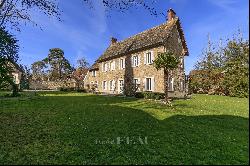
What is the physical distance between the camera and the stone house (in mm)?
32031

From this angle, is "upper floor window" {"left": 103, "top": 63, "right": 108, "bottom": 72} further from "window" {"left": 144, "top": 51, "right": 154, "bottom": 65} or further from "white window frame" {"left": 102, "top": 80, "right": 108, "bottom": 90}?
"window" {"left": 144, "top": 51, "right": 154, "bottom": 65}

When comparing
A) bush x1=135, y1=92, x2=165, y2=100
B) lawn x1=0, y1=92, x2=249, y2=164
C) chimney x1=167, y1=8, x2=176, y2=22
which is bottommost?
lawn x1=0, y1=92, x2=249, y2=164

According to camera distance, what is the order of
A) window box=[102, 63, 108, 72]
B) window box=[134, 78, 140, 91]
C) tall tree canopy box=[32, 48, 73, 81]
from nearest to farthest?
window box=[134, 78, 140, 91] < window box=[102, 63, 108, 72] < tall tree canopy box=[32, 48, 73, 81]

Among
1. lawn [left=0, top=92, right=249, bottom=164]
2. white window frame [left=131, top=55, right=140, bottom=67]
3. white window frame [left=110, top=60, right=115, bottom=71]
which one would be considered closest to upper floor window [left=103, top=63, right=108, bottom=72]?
white window frame [left=110, top=60, right=115, bottom=71]

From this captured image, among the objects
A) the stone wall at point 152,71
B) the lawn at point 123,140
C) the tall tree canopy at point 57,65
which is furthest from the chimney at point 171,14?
the tall tree canopy at point 57,65

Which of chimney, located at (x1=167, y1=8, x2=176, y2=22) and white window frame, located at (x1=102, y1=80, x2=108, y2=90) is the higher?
chimney, located at (x1=167, y1=8, x2=176, y2=22)

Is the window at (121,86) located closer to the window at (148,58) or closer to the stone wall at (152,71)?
the stone wall at (152,71)

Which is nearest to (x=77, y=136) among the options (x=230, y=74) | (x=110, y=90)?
(x=230, y=74)

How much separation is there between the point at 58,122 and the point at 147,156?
6.15 metres

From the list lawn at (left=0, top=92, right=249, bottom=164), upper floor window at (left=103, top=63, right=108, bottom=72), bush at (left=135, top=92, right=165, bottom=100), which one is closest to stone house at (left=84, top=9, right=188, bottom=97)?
upper floor window at (left=103, top=63, right=108, bottom=72)

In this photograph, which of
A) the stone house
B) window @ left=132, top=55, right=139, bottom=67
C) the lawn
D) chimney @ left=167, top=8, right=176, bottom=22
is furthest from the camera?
window @ left=132, top=55, right=139, bottom=67

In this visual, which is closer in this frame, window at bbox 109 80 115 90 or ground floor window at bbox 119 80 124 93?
ground floor window at bbox 119 80 124 93

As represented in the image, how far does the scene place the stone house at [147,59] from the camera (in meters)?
32.0

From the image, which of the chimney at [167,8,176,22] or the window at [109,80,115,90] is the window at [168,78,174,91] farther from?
the window at [109,80,115,90]
